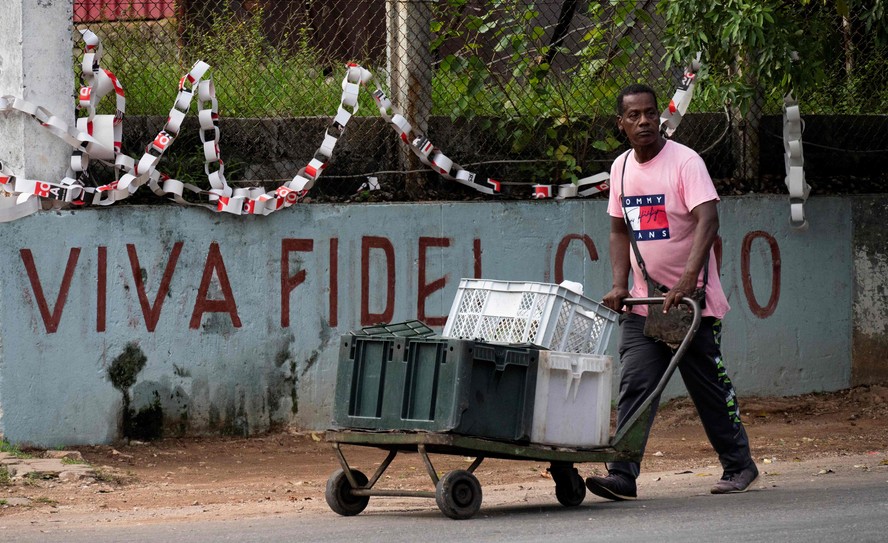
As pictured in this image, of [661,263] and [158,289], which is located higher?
[661,263]

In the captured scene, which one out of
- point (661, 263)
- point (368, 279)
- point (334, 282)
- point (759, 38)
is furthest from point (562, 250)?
point (661, 263)

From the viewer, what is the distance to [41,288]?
7.58m

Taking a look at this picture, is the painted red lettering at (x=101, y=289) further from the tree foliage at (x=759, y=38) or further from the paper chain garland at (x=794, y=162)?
the paper chain garland at (x=794, y=162)

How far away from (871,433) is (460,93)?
3.70m

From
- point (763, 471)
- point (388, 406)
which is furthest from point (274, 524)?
point (763, 471)

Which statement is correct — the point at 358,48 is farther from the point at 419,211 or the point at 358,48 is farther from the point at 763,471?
the point at 763,471

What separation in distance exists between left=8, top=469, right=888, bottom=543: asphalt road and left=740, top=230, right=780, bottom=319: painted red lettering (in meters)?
2.97

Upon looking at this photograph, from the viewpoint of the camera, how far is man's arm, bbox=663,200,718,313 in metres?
5.79

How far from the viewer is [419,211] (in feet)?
27.7

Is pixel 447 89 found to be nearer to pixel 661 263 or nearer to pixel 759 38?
pixel 759 38

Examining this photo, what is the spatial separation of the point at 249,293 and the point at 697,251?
10.8 ft

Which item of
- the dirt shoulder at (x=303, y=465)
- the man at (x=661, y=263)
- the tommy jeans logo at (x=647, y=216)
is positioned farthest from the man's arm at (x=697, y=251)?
the dirt shoulder at (x=303, y=465)

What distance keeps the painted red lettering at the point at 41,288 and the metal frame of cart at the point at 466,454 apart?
2.61m

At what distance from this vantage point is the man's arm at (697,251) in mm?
5785
